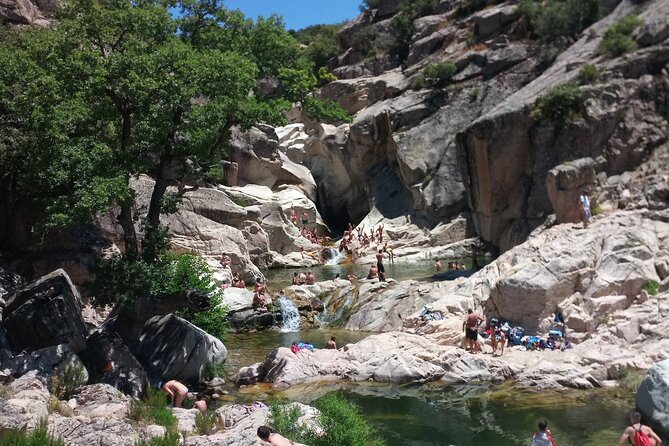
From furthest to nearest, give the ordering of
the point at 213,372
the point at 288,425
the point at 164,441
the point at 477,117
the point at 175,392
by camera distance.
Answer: the point at 477,117 → the point at 213,372 → the point at 175,392 → the point at 288,425 → the point at 164,441

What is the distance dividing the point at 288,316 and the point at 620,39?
17760 mm

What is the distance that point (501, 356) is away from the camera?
16297mm

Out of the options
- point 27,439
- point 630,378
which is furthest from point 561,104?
point 27,439

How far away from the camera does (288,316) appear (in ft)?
76.6

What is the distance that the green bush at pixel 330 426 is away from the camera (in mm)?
9305

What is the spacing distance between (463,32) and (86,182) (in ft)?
145

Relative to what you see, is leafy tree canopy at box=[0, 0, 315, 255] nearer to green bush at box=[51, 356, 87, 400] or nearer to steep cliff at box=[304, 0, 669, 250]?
green bush at box=[51, 356, 87, 400]

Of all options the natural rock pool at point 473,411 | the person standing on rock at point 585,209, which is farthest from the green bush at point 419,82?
the natural rock pool at point 473,411

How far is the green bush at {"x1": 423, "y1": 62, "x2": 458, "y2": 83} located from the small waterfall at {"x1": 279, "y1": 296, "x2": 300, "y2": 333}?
27.5 meters

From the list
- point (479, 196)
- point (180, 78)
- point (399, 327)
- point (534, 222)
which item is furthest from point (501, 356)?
point (479, 196)

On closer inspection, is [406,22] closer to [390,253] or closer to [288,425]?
[390,253]

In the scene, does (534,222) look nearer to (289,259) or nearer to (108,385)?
(289,259)

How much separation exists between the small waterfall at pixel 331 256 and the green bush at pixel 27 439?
97.7 ft

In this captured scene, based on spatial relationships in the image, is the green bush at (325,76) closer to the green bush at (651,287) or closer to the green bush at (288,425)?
the green bush at (651,287)
